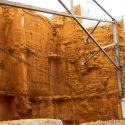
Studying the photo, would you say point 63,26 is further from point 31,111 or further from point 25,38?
point 31,111

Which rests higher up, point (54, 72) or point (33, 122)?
point (54, 72)

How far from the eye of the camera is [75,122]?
10195 millimetres

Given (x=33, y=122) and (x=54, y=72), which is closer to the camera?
(x=33, y=122)

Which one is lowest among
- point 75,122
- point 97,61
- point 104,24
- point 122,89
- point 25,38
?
point 75,122

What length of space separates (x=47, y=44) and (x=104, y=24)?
8.05 ft

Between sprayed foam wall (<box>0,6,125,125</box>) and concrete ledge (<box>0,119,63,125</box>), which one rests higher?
sprayed foam wall (<box>0,6,125,125</box>)

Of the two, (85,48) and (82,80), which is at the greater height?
(85,48)

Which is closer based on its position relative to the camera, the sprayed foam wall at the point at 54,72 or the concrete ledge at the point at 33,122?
the concrete ledge at the point at 33,122

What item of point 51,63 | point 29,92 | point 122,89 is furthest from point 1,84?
point 122,89

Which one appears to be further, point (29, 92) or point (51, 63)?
point (51, 63)

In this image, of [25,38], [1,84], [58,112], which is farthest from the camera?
[58,112]

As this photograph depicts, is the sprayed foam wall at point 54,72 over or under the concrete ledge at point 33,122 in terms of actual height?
over

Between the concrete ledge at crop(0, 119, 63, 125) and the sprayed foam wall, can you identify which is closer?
the concrete ledge at crop(0, 119, 63, 125)

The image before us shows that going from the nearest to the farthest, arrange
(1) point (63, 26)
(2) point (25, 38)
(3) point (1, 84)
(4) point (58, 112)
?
(3) point (1, 84) → (2) point (25, 38) → (4) point (58, 112) → (1) point (63, 26)
